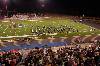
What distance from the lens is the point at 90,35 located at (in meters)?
32.0

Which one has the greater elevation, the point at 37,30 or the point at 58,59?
the point at 58,59

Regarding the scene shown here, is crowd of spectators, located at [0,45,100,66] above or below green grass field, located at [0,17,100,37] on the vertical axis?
above

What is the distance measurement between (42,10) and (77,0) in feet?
29.7

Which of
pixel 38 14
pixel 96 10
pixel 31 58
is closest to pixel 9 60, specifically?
pixel 31 58

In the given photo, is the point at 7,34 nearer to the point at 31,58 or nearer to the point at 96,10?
the point at 31,58

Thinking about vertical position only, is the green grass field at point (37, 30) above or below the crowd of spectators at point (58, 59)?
below

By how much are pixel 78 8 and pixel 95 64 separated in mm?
36609

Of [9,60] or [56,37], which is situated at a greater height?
[9,60]

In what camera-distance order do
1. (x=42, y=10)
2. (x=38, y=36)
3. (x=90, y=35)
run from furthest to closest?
(x=42, y=10) → (x=90, y=35) → (x=38, y=36)

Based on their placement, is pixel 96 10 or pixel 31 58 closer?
pixel 31 58

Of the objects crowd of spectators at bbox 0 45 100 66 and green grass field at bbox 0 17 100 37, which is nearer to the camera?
crowd of spectators at bbox 0 45 100 66

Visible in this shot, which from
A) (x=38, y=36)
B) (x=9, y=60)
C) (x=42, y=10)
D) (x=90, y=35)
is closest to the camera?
(x=9, y=60)

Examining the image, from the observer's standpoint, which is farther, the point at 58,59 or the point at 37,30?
the point at 37,30

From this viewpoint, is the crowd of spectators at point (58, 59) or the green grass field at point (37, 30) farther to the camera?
the green grass field at point (37, 30)
